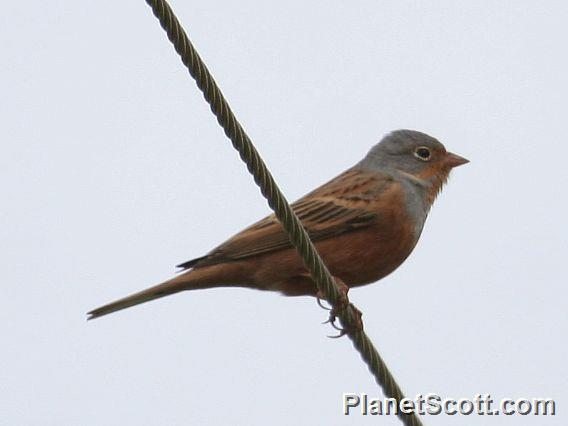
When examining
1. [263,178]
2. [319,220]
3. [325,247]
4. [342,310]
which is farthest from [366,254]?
→ [263,178]

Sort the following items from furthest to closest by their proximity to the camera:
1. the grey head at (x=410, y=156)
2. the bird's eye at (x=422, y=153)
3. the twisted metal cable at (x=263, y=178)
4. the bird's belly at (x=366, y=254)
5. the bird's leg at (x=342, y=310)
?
the bird's eye at (x=422, y=153) < the grey head at (x=410, y=156) < the bird's belly at (x=366, y=254) < the bird's leg at (x=342, y=310) < the twisted metal cable at (x=263, y=178)

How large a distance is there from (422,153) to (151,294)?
11.5ft

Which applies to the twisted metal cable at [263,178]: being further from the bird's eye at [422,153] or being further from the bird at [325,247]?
the bird's eye at [422,153]

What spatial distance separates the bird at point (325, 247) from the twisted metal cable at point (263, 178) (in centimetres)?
194

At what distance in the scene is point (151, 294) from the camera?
8781mm

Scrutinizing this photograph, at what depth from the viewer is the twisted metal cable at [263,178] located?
484 cm

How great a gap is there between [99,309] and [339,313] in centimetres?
275

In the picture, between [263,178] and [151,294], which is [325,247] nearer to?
[151,294]

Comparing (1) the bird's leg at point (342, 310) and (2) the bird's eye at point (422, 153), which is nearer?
(1) the bird's leg at point (342, 310)

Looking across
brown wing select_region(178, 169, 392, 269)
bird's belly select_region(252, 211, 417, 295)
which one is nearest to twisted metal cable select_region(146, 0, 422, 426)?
bird's belly select_region(252, 211, 417, 295)

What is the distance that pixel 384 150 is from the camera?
34.8ft

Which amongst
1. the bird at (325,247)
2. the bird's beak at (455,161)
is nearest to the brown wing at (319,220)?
the bird at (325,247)

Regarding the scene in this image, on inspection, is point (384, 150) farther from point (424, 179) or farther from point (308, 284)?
point (308, 284)

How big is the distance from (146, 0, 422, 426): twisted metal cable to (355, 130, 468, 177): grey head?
3.80m
